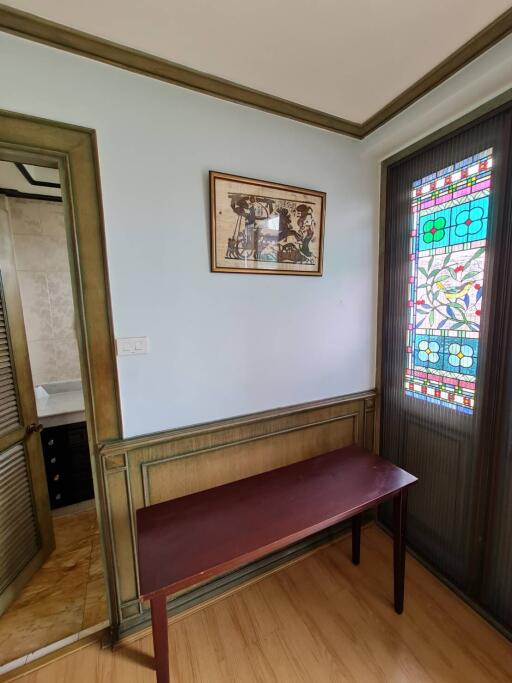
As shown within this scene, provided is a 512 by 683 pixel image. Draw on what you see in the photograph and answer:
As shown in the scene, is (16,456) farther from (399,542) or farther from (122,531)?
(399,542)

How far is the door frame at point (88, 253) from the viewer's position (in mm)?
1124

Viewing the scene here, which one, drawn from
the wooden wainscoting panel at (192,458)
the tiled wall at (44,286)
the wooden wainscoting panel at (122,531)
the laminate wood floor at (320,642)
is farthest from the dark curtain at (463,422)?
the tiled wall at (44,286)

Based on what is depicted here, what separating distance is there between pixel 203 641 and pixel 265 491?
0.76 m

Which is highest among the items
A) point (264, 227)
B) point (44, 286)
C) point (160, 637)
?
point (264, 227)

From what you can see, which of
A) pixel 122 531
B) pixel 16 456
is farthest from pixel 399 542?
pixel 16 456

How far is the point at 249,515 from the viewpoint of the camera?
4.18 feet

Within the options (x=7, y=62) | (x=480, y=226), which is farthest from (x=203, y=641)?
(x=7, y=62)

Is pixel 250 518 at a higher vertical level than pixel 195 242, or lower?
lower

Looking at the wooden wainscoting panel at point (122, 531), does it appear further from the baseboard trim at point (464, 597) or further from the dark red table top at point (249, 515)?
the baseboard trim at point (464, 597)

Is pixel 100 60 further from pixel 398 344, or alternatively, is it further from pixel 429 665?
pixel 429 665

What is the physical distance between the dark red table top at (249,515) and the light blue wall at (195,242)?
1.24 feet

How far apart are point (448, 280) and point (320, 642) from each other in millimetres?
Result: 1911

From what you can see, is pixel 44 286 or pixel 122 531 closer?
pixel 122 531

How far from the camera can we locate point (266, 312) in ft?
5.32
